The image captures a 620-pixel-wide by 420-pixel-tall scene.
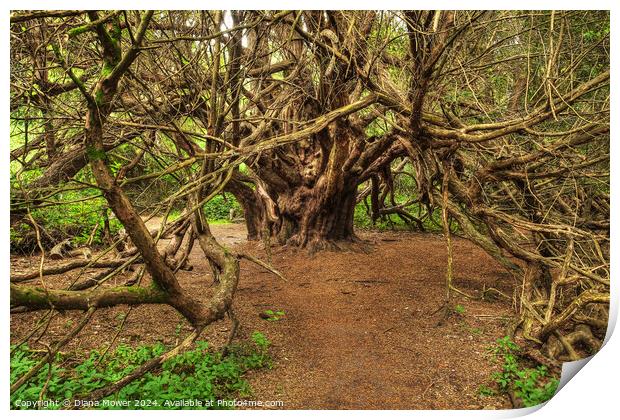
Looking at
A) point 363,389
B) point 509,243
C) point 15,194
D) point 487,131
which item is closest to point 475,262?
point 509,243

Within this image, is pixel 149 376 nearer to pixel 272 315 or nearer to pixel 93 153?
pixel 272 315

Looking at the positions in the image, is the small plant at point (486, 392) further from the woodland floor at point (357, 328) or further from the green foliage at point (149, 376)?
the green foliage at point (149, 376)

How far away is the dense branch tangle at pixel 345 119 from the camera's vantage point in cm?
264

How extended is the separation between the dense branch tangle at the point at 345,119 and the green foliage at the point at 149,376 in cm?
27

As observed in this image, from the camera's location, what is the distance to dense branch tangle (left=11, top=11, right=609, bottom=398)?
264cm

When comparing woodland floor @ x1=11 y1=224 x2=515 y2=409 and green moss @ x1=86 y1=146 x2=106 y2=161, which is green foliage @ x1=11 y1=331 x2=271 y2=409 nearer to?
woodland floor @ x1=11 y1=224 x2=515 y2=409

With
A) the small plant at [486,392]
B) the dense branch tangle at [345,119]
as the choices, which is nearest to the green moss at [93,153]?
the dense branch tangle at [345,119]

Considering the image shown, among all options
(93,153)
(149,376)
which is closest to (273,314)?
(149,376)

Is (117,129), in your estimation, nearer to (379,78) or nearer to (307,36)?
(307,36)

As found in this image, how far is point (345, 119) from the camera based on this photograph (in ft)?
15.6

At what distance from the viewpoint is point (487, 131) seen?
3363 millimetres

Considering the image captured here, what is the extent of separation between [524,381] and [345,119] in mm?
2979

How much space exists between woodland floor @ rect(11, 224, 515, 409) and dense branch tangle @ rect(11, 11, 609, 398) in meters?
0.44

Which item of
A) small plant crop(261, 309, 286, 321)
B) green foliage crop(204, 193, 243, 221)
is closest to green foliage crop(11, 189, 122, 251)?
small plant crop(261, 309, 286, 321)
